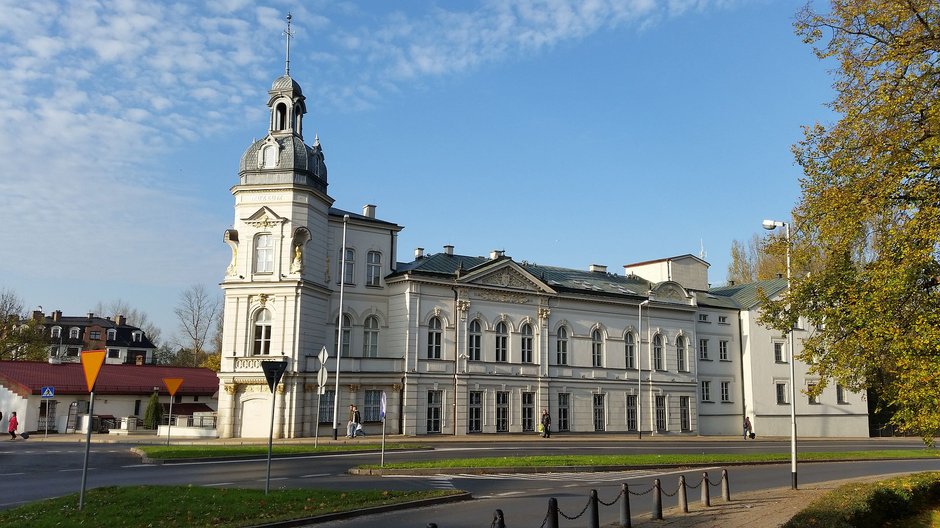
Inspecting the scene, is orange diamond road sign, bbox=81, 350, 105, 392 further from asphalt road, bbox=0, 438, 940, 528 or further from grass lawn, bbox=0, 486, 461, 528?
asphalt road, bbox=0, 438, 940, 528

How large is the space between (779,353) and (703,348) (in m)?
6.61

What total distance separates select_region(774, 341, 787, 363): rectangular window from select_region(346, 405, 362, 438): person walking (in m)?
34.5

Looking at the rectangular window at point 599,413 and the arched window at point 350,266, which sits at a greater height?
the arched window at point 350,266

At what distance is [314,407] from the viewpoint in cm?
4019

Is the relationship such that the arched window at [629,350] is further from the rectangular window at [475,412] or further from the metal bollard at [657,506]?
the metal bollard at [657,506]

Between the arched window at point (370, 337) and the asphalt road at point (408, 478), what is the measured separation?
40.1 feet

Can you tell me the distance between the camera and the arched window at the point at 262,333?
132 ft

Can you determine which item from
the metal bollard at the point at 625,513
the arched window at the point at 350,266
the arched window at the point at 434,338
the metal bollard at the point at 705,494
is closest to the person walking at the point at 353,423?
the arched window at the point at 434,338

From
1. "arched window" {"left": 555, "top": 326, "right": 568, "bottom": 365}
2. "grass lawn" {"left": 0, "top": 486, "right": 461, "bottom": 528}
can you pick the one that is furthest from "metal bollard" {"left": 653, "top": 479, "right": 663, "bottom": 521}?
"arched window" {"left": 555, "top": 326, "right": 568, "bottom": 365}

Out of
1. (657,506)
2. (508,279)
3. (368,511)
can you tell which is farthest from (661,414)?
(368,511)

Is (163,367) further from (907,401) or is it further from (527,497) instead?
(907,401)

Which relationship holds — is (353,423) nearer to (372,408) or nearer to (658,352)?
(372,408)

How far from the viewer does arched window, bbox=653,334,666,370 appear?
2126 inches

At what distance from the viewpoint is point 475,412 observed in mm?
45531
